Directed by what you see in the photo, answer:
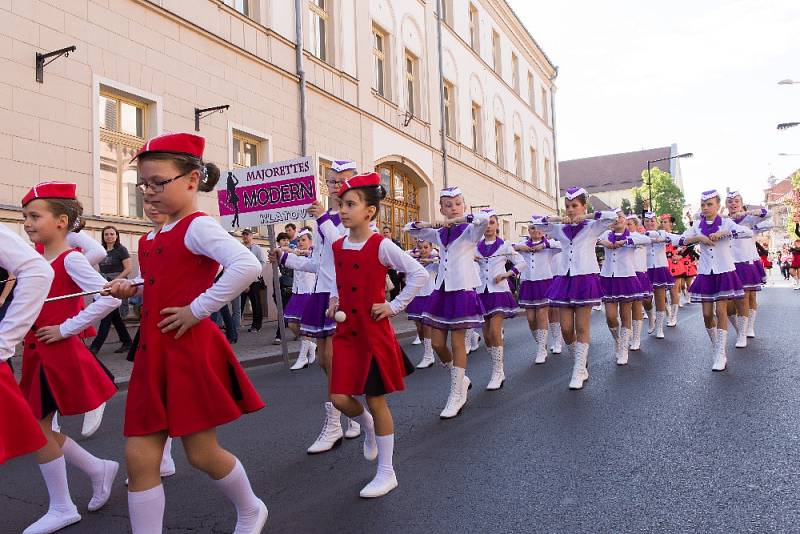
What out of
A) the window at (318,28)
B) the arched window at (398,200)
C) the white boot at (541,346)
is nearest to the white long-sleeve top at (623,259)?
the white boot at (541,346)

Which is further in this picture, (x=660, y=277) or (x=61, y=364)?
(x=660, y=277)

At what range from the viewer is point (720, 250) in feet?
27.1

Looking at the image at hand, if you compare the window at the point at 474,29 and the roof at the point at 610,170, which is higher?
the roof at the point at 610,170

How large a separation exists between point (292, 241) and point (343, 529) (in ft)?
25.2

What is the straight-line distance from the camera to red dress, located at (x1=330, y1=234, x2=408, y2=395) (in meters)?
3.98

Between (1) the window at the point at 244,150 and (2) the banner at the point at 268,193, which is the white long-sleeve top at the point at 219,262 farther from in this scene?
(1) the window at the point at 244,150

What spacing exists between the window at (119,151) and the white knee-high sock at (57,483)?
8726 millimetres

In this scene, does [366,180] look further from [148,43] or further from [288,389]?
[148,43]

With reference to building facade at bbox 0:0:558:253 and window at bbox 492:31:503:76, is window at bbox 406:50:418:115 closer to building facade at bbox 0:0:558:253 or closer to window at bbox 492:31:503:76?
building facade at bbox 0:0:558:253

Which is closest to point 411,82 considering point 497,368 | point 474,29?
point 474,29

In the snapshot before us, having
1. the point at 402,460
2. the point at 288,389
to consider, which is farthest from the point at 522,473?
the point at 288,389

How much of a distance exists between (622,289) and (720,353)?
1564 mm

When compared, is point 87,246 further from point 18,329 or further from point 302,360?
point 302,360

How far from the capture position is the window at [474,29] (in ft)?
94.3
